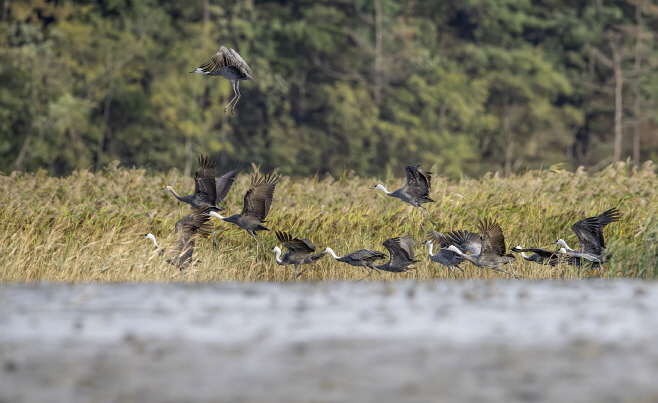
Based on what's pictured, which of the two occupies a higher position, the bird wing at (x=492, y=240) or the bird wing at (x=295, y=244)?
the bird wing at (x=492, y=240)

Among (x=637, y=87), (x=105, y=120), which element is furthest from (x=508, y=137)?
(x=105, y=120)

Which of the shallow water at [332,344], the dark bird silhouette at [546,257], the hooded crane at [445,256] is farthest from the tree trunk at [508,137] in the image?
the shallow water at [332,344]

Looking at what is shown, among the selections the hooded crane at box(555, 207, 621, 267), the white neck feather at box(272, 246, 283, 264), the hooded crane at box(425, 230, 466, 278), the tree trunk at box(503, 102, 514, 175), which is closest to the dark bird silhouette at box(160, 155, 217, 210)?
the white neck feather at box(272, 246, 283, 264)

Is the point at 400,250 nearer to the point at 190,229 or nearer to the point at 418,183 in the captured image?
the point at 418,183

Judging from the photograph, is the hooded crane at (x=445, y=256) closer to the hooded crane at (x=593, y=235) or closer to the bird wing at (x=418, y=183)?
the bird wing at (x=418, y=183)

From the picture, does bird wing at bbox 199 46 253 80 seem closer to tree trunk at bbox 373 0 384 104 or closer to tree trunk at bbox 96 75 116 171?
tree trunk at bbox 96 75 116 171

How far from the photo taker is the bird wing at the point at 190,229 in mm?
13352

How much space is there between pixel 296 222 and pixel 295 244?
2.08 m

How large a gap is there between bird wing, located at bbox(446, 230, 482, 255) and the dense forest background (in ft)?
101

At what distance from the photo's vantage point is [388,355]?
800 cm

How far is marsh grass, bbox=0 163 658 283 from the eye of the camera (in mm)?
13367

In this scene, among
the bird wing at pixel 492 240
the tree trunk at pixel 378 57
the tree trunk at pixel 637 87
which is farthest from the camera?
the tree trunk at pixel 378 57

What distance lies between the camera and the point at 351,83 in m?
49.3

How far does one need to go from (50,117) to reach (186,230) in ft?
92.8
